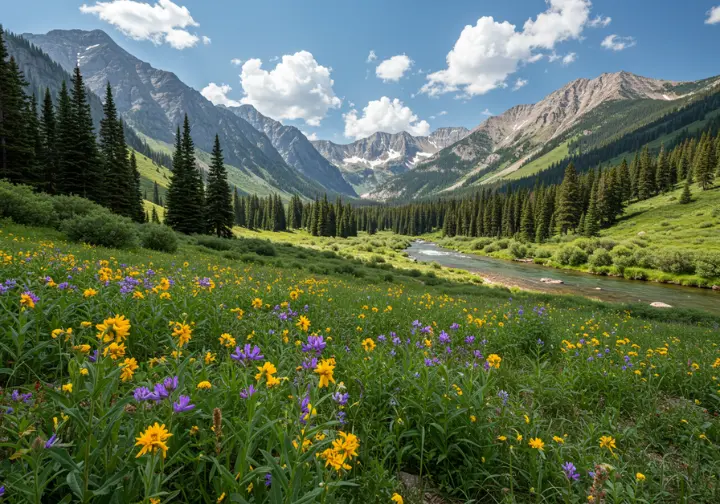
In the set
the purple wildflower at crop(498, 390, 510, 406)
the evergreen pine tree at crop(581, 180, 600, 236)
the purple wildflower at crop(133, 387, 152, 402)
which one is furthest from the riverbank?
the purple wildflower at crop(133, 387, 152, 402)

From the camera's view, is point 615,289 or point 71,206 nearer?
point 71,206

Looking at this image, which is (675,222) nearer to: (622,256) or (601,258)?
(601,258)

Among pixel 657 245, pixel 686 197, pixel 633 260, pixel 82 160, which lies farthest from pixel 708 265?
pixel 82 160

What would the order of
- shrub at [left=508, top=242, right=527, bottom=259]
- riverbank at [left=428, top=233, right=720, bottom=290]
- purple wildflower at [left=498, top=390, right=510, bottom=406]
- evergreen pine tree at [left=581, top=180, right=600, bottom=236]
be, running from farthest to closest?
1. evergreen pine tree at [left=581, top=180, right=600, bottom=236]
2. shrub at [left=508, top=242, right=527, bottom=259]
3. riverbank at [left=428, top=233, right=720, bottom=290]
4. purple wildflower at [left=498, top=390, right=510, bottom=406]

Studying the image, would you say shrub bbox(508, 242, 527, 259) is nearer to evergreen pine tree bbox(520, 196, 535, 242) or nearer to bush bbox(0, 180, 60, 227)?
evergreen pine tree bbox(520, 196, 535, 242)

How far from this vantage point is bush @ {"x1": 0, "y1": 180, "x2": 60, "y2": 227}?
16.6 metres

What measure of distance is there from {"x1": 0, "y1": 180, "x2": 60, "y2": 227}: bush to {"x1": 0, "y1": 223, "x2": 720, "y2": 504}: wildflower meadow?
16523 mm

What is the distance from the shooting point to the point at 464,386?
2914 mm

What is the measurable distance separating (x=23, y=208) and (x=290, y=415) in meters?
23.7

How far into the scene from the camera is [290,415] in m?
1.88

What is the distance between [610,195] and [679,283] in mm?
43652

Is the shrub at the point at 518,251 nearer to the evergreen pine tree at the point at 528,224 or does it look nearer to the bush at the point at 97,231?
the evergreen pine tree at the point at 528,224

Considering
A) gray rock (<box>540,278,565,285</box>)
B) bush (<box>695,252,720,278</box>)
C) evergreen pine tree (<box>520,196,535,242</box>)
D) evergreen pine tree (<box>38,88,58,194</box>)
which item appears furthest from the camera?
evergreen pine tree (<box>520,196,535,242</box>)

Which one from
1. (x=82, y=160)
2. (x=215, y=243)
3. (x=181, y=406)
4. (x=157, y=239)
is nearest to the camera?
(x=181, y=406)
